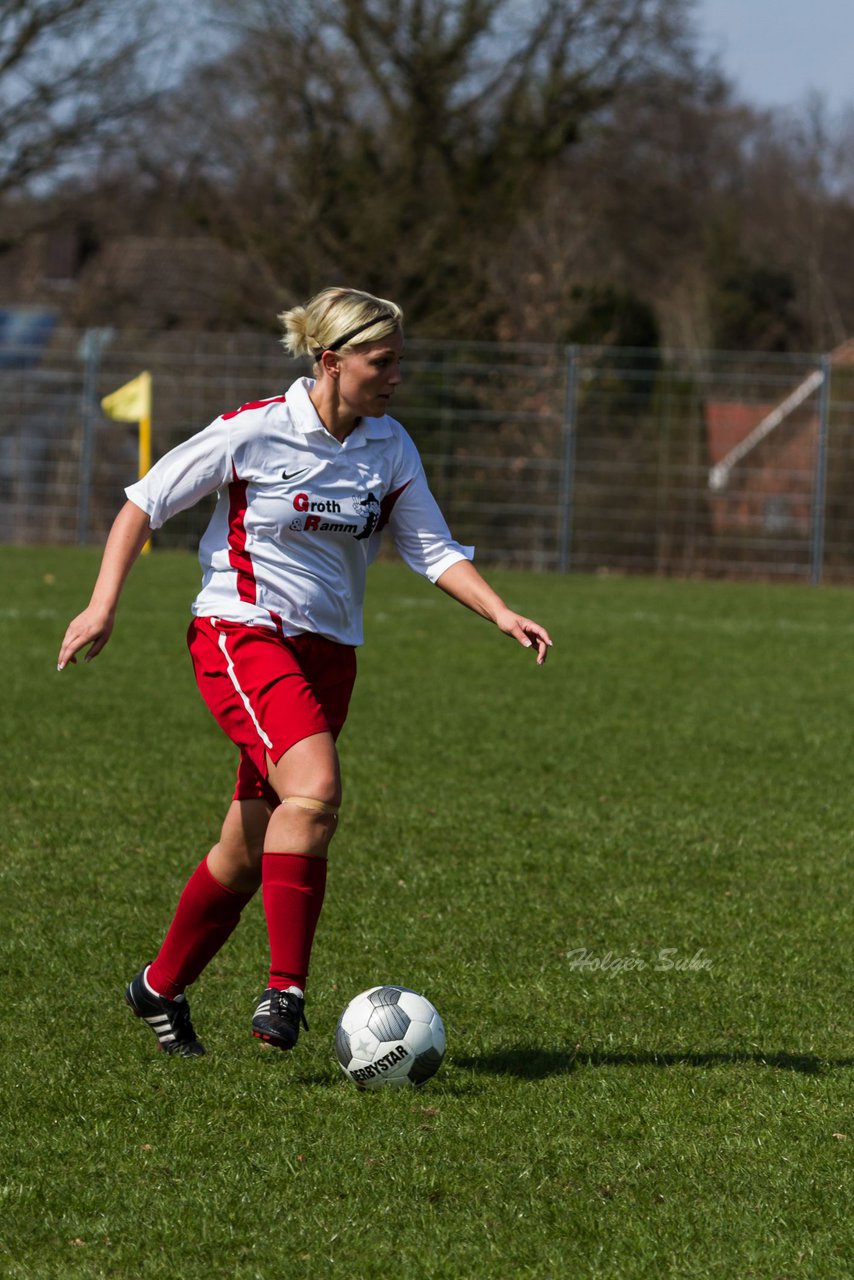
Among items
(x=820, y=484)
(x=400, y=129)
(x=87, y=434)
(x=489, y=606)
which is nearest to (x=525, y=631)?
(x=489, y=606)

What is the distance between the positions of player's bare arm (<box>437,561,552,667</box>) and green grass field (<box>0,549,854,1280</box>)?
1009 mm

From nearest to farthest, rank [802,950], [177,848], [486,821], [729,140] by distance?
[802,950], [177,848], [486,821], [729,140]

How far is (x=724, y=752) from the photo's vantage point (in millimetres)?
8586

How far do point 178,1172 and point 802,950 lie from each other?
2433 millimetres

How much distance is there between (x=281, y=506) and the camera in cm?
404

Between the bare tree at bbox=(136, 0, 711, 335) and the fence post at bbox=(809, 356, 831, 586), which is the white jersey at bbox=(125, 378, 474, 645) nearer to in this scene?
the fence post at bbox=(809, 356, 831, 586)

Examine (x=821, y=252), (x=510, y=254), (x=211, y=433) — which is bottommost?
(x=211, y=433)

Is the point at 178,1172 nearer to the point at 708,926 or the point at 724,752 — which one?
the point at 708,926

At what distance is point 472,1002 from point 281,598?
1.27 m

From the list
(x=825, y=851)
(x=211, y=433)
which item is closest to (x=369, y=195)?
(x=825, y=851)

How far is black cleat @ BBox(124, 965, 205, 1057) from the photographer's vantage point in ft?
13.3

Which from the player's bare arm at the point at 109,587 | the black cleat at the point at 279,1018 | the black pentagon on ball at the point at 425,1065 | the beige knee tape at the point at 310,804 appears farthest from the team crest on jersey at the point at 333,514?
the black pentagon on ball at the point at 425,1065

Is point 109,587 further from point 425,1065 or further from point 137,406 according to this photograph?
point 137,406

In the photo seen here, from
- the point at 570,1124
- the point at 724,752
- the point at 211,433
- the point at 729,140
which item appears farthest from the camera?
the point at 729,140
